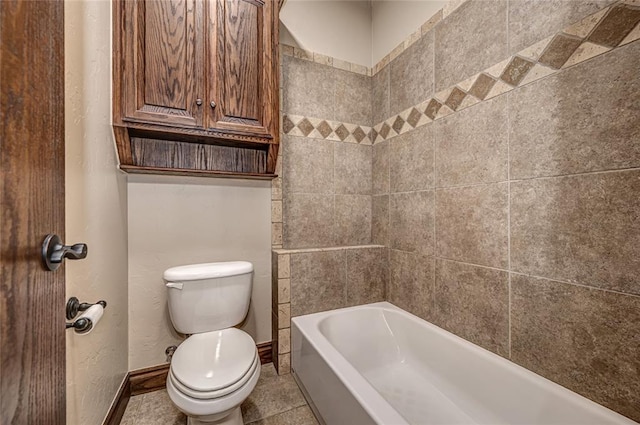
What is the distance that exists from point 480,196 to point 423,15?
3.98 ft

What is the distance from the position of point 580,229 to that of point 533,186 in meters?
0.23

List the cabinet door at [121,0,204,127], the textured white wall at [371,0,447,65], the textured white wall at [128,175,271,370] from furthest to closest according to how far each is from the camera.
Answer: the textured white wall at [371,0,447,65] < the textured white wall at [128,175,271,370] < the cabinet door at [121,0,204,127]

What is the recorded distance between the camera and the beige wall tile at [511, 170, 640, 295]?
34.4 inches

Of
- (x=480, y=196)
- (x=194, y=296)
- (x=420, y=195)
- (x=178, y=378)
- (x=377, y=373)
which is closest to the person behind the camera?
(x=178, y=378)

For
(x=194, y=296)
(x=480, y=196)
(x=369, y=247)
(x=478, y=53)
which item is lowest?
(x=194, y=296)

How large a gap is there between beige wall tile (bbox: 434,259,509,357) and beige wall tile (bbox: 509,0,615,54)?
101cm

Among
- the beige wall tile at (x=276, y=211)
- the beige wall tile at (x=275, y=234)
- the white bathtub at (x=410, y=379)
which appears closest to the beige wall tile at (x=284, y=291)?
the white bathtub at (x=410, y=379)

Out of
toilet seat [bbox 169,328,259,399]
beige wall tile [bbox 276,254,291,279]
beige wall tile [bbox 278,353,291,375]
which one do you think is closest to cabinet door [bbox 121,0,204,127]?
beige wall tile [bbox 276,254,291,279]

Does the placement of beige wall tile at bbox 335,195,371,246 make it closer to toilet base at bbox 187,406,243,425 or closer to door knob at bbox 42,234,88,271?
toilet base at bbox 187,406,243,425

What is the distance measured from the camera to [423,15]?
1.68 metres

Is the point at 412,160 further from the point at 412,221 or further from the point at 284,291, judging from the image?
the point at 284,291

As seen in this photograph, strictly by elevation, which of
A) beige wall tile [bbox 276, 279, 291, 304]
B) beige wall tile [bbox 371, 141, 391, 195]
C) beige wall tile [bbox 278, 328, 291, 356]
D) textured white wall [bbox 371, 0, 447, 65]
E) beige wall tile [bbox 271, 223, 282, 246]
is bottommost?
beige wall tile [bbox 278, 328, 291, 356]

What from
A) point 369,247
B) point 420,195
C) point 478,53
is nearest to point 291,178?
point 369,247

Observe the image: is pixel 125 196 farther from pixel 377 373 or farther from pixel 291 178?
pixel 377 373
